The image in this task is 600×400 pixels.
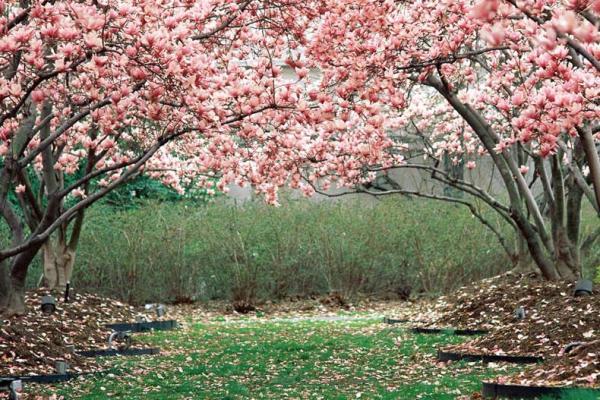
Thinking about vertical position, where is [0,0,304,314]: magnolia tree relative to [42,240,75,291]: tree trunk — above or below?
above

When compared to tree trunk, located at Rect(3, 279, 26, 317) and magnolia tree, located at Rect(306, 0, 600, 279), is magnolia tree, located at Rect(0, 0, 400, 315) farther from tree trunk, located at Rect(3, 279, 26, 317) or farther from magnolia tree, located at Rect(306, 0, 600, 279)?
magnolia tree, located at Rect(306, 0, 600, 279)

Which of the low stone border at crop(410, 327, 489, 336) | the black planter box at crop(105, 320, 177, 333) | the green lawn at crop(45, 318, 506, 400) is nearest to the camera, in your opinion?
the green lawn at crop(45, 318, 506, 400)

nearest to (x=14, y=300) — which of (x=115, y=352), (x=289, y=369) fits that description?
(x=115, y=352)

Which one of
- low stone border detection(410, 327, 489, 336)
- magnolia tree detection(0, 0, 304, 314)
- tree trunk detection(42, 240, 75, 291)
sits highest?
magnolia tree detection(0, 0, 304, 314)

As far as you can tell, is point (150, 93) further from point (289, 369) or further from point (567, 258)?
point (567, 258)

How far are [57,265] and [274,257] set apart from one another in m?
4.97

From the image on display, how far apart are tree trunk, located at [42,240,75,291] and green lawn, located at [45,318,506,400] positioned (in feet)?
6.40

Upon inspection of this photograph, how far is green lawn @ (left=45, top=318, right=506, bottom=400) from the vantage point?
7715mm

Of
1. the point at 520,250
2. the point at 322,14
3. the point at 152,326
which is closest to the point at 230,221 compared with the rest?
the point at 152,326

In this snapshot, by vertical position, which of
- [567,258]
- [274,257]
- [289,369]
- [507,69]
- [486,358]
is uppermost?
[507,69]

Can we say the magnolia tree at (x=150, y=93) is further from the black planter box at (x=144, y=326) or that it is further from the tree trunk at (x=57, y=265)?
the black planter box at (x=144, y=326)

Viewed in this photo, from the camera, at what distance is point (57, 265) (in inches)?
570

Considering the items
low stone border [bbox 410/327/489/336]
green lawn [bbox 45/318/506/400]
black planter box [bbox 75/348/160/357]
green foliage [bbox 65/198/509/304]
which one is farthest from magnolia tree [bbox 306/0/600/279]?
green foliage [bbox 65/198/509/304]

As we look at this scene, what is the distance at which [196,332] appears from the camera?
45.2ft
